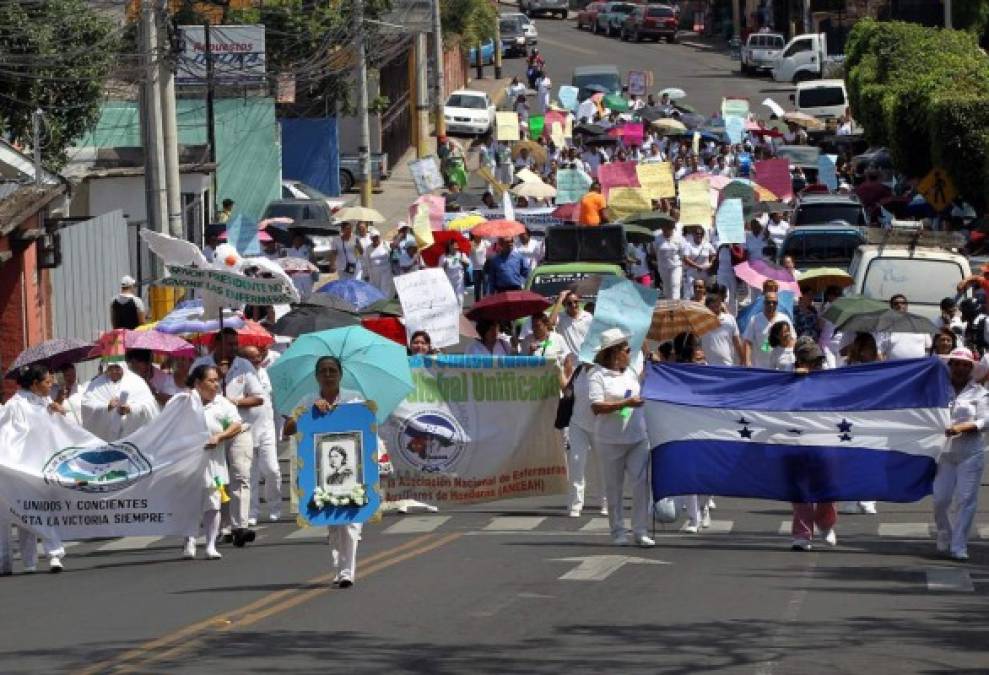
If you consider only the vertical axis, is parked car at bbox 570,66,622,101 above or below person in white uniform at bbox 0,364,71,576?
below

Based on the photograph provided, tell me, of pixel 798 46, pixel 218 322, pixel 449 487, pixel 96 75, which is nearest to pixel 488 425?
pixel 449 487

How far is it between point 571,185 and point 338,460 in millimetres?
28892

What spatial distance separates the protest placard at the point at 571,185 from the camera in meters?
44.4

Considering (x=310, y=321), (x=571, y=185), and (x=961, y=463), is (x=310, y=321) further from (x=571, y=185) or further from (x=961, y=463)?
(x=571, y=185)

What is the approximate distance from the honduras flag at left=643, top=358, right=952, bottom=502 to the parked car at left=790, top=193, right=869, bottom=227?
21115mm

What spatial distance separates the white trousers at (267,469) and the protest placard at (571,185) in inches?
891

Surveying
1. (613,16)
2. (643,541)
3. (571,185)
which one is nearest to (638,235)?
(571,185)

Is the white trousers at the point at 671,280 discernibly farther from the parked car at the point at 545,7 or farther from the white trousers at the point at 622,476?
the parked car at the point at 545,7

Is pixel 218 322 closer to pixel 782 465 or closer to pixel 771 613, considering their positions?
pixel 782 465

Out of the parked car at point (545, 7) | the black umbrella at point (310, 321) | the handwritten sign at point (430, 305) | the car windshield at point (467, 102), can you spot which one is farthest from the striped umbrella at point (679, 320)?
the parked car at point (545, 7)

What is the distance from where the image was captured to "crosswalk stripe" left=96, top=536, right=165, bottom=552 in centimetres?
2030

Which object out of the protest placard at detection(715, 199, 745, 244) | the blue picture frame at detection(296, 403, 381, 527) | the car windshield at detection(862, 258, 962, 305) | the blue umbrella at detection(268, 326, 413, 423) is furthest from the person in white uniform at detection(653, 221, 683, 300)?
the blue picture frame at detection(296, 403, 381, 527)

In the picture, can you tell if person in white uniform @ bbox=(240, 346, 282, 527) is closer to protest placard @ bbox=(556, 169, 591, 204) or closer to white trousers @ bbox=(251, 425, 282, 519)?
white trousers @ bbox=(251, 425, 282, 519)

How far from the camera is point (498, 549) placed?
727 inches
